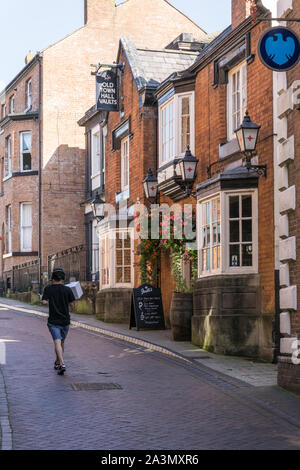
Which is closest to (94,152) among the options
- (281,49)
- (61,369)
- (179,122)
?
(179,122)

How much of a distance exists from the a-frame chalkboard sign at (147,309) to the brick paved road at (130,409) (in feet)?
13.3

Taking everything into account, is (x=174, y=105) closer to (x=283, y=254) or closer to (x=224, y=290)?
(x=224, y=290)

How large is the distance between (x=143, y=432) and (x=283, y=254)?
14.3 feet

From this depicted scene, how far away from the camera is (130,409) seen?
33.4 ft

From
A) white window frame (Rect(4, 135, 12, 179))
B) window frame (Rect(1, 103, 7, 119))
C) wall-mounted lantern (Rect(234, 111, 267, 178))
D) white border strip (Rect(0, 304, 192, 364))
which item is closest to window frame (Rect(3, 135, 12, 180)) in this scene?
white window frame (Rect(4, 135, 12, 179))

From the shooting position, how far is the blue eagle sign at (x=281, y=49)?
10.7 metres

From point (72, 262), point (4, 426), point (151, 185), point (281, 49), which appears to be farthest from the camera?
point (72, 262)

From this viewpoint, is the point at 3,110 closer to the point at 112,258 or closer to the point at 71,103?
the point at 71,103

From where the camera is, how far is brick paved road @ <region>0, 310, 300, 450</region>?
8.30 m

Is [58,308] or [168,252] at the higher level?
[168,252]

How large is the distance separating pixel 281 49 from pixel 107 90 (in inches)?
566

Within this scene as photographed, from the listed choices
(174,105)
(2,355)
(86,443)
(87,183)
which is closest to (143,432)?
(86,443)

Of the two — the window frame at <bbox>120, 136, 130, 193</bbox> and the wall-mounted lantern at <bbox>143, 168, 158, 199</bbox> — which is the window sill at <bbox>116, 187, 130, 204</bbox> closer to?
the window frame at <bbox>120, 136, 130, 193</bbox>

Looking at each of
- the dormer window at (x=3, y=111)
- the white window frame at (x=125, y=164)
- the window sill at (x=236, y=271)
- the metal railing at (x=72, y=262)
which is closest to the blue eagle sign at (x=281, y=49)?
the window sill at (x=236, y=271)
